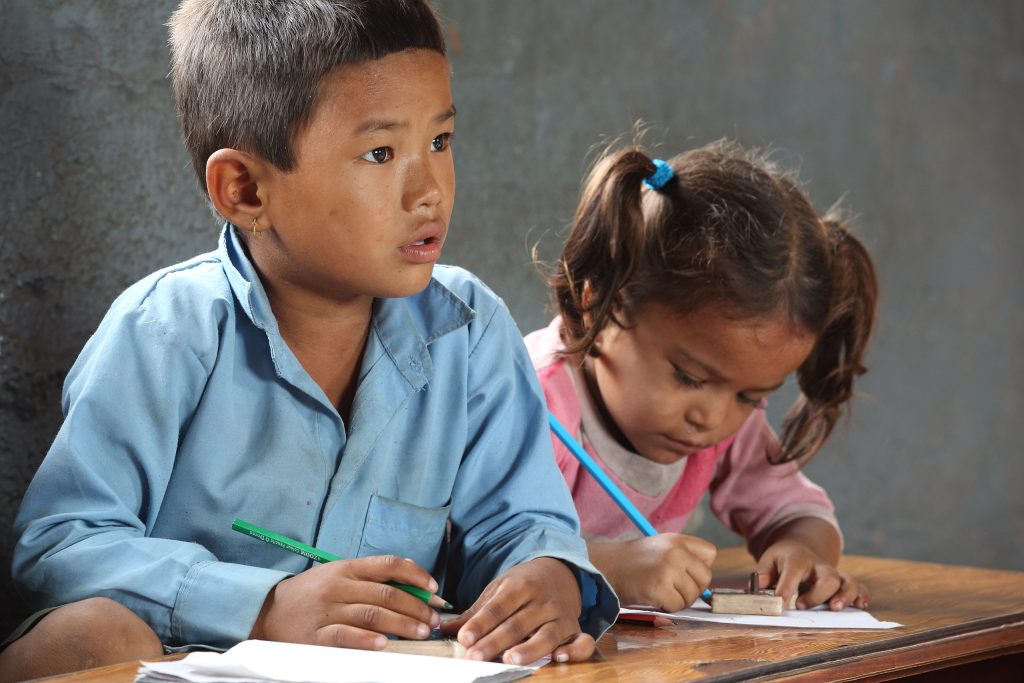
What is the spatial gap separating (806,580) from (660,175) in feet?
1.94

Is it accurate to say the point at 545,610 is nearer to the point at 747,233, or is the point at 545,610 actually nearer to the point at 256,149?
the point at 256,149

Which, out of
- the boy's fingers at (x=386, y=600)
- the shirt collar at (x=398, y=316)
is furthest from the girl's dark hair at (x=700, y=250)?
the boy's fingers at (x=386, y=600)

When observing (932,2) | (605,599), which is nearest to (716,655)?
(605,599)

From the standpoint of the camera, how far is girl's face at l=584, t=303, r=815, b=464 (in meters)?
1.72

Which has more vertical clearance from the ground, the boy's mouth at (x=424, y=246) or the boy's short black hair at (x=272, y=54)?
the boy's short black hair at (x=272, y=54)

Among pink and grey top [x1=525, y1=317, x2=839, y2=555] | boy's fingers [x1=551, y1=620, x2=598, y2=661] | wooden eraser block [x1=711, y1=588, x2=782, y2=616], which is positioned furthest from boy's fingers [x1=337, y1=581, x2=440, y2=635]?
pink and grey top [x1=525, y1=317, x2=839, y2=555]

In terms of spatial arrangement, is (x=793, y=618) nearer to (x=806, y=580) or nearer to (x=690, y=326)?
(x=806, y=580)

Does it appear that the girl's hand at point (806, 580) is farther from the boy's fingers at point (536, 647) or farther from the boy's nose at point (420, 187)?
the boy's nose at point (420, 187)

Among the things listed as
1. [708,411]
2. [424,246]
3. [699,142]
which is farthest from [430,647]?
[699,142]

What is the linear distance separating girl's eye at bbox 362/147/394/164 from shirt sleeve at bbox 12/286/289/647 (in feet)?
0.76

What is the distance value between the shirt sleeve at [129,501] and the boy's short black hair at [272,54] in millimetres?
191

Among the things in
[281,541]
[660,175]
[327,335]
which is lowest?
[281,541]

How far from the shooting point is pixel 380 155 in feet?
4.16

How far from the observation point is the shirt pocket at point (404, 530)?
1339mm
